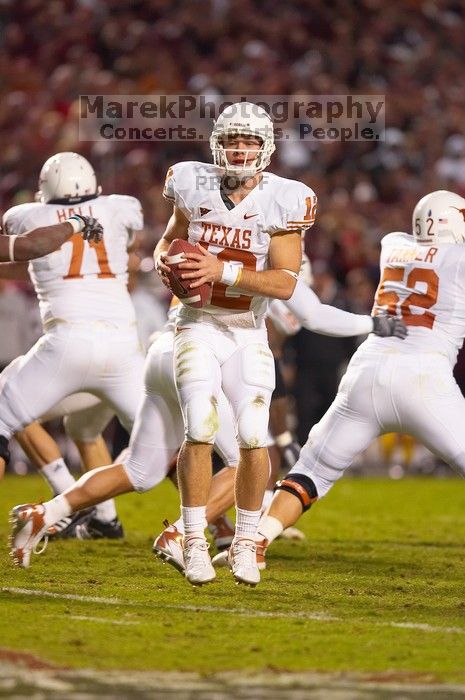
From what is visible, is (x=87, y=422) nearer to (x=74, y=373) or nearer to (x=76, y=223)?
(x=74, y=373)

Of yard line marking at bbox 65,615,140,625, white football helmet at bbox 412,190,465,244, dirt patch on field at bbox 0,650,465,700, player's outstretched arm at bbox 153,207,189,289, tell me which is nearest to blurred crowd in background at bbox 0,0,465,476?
white football helmet at bbox 412,190,465,244

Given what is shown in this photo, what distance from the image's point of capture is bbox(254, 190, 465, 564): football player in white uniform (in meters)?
5.54

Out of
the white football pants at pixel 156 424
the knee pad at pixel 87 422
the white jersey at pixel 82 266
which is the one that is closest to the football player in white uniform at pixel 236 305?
the white football pants at pixel 156 424

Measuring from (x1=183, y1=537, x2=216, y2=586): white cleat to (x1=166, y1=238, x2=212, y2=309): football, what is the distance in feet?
2.84

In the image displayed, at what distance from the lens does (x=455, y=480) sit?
11516mm

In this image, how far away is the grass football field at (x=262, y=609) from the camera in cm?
384

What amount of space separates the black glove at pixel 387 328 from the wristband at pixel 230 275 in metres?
0.96

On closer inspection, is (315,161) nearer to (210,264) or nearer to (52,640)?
(210,264)

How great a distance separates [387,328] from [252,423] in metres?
0.95

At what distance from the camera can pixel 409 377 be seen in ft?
18.3

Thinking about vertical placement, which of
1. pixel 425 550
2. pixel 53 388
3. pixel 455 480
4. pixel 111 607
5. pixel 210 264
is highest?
pixel 210 264

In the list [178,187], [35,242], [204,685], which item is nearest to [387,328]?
[178,187]

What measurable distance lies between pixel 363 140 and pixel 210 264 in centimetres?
835

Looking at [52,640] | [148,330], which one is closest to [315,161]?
[148,330]
